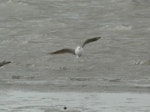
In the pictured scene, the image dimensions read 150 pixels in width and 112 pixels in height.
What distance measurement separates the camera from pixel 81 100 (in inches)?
523

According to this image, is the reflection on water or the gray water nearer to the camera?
the reflection on water

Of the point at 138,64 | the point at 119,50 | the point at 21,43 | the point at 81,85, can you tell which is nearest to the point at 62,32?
the point at 21,43

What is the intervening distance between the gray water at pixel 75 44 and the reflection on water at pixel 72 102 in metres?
0.42

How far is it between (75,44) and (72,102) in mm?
8832

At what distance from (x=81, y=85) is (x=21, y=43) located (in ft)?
23.7

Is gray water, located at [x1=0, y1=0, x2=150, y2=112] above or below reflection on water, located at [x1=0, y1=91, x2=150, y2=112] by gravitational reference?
above

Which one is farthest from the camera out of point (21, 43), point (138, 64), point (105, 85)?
point (21, 43)

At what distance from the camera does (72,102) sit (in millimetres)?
13086

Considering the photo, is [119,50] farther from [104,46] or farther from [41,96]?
[41,96]

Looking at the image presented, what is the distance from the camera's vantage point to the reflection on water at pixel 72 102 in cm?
1226

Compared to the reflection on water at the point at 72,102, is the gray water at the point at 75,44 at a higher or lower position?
higher

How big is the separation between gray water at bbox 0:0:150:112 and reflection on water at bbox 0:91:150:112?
42cm

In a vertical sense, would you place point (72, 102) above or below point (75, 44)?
below

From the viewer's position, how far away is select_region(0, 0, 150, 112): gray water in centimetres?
1584
